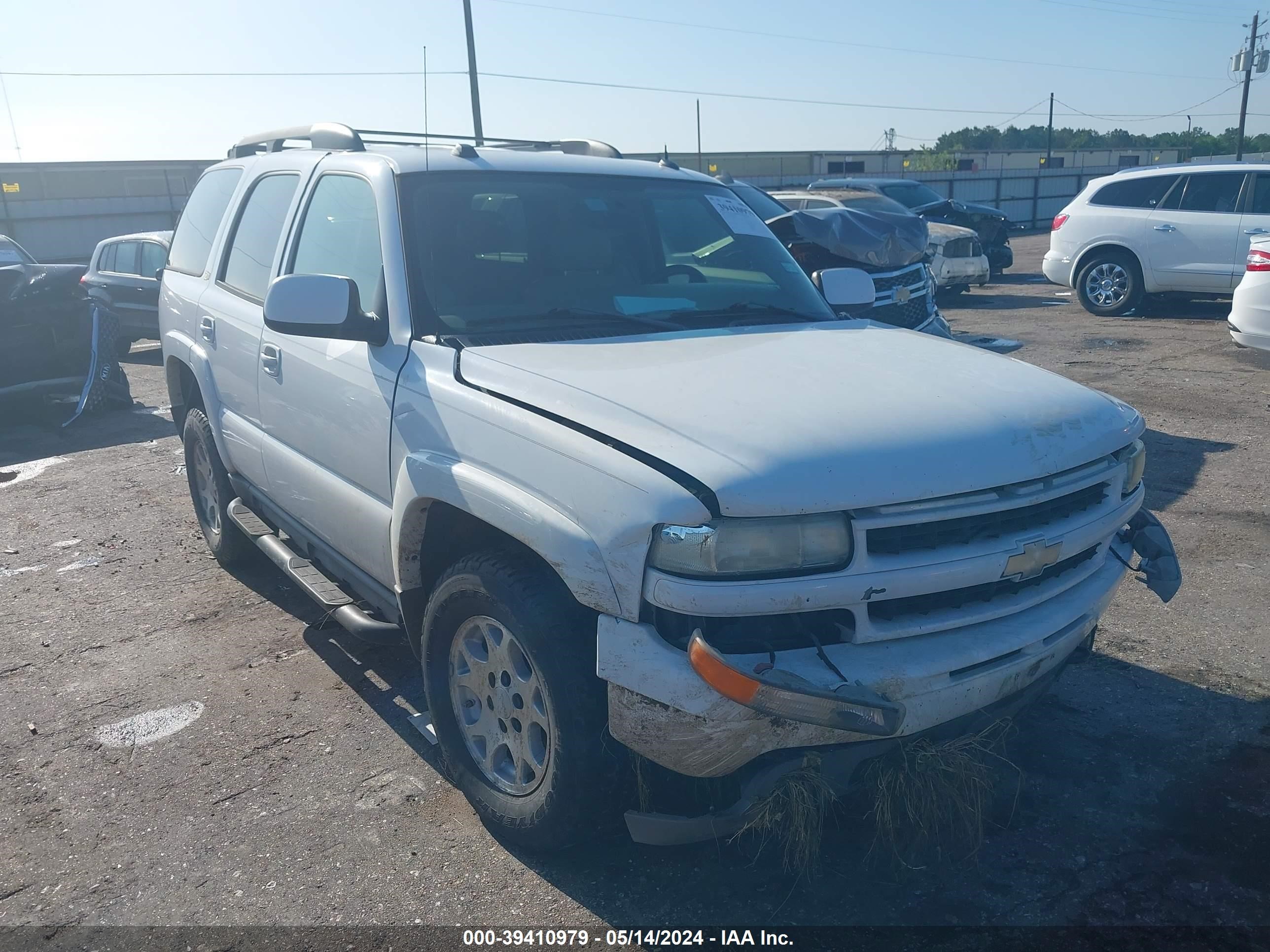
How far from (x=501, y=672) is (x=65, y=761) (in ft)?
6.07

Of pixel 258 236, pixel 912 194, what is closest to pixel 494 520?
pixel 258 236

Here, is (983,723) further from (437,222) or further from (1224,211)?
(1224,211)

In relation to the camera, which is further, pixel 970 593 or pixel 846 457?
pixel 970 593

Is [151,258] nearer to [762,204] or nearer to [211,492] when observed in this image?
[762,204]

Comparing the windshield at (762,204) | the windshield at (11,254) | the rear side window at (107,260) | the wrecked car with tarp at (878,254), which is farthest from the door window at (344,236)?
the rear side window at (107,260)

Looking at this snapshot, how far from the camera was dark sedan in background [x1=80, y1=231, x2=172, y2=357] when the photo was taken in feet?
43.3

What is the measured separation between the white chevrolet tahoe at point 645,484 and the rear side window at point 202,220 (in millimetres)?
1149

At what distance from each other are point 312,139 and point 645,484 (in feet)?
9.43

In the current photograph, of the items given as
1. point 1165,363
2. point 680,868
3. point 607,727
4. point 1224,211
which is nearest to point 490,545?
point 607,727

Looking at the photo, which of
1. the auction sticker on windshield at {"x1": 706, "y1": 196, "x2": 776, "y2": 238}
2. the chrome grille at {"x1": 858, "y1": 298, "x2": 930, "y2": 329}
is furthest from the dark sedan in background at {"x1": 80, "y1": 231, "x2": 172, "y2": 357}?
the auction sticker on windshield at {"x1": 706, "y1": 196, "x2": 776, "y2": 238}

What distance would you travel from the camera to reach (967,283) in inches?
627

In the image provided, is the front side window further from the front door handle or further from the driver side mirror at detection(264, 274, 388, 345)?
the driver side mirror at detection(264, 274, 388, 345)

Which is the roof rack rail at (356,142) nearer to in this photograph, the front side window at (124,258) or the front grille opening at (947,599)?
the front grille opening at (947,599)

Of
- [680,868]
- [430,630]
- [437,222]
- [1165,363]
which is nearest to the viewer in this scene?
[680,868]
